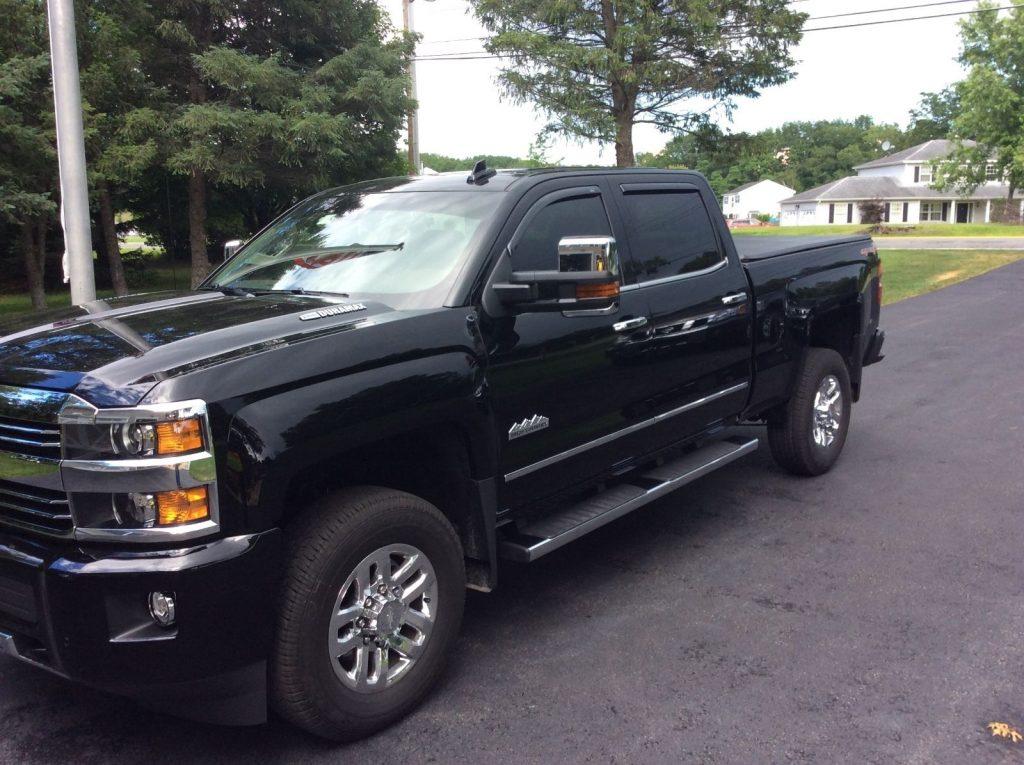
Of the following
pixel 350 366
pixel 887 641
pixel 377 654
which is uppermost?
pixel 350 366

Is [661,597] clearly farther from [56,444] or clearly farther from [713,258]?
[56,444]

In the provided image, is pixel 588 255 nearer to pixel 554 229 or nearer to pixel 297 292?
pixel 554 229

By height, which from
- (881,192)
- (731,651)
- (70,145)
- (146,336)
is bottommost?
(731,651)

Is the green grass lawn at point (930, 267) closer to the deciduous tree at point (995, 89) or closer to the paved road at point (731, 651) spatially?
the paved road at point (731, 651)

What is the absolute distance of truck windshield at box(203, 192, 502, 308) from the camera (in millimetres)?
3744

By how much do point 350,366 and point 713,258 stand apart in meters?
2.80

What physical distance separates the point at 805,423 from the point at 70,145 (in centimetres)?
646

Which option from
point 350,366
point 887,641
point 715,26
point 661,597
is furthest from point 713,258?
point 715,26

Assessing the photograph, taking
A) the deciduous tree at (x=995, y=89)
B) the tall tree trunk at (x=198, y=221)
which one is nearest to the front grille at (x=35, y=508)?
the tall tree trunk at (x=198, y=221)

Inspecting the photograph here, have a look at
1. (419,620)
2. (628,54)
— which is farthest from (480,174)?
(628,54)

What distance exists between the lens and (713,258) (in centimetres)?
513

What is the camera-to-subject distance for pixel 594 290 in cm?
353

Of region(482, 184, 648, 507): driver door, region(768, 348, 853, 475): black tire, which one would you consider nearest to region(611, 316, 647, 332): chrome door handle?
region(482, 184, 648, 507): driver door

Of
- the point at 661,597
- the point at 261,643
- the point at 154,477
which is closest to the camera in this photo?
the point at 154,477
